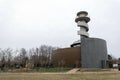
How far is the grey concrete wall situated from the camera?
5538 centimetres

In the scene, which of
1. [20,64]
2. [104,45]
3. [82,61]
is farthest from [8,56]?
[104,45]

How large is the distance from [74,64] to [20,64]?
21.5m

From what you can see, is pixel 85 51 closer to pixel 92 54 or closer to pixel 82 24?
pixel 92 54

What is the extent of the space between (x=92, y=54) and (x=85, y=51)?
2092mm

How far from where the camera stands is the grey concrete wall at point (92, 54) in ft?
182

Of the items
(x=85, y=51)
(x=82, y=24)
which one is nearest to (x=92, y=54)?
(x=85, y=51)

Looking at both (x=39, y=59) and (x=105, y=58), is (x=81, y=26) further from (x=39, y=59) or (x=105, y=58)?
(x=39, y=59)

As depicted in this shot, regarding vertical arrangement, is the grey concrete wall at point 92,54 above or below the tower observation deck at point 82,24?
below

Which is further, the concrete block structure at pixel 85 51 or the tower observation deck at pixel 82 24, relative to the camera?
the tower observation deck at pixel 82 24

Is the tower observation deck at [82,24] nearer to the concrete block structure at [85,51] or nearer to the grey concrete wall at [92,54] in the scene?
the concrete block structure at [85,51]

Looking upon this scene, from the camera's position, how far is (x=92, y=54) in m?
55.8

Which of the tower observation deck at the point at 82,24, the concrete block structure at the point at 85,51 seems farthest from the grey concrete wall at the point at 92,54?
the tower observation deck at the point at 82,24

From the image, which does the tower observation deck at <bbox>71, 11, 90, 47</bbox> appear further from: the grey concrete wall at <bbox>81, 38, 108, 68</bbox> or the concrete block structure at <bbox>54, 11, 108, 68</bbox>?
the grey concrete wall at <bbox>81, 38, 108, 68</bbox>

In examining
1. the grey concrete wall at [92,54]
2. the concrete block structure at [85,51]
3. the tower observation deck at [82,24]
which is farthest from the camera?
the tower observation deck at [82,24]
